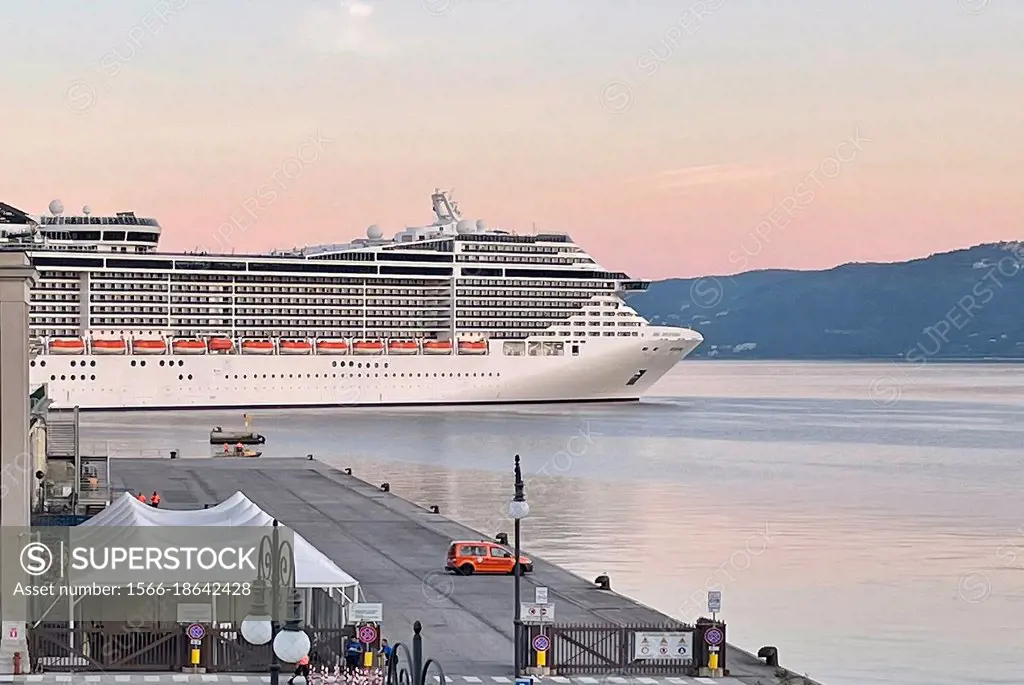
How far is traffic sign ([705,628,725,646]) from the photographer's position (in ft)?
71.9

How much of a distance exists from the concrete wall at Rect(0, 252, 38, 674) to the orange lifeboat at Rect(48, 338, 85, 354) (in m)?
85.6

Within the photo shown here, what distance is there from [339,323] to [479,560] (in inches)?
3320

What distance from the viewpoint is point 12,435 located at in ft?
68.7

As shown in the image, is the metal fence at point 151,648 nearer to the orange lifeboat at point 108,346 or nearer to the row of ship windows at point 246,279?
the orange lifeboat at point 108,346

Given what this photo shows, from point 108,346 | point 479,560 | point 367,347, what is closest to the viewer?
point 479,560

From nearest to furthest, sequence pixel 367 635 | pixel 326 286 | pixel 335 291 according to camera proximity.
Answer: pixel 367 635 → pixel 326 286 → pixel 335 291

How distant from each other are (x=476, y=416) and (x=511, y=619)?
3230 inches

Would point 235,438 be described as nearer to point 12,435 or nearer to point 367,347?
point 367,347

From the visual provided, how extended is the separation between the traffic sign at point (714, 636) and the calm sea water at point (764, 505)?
261cm

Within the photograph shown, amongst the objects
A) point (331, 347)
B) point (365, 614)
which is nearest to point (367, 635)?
point (365, 614)

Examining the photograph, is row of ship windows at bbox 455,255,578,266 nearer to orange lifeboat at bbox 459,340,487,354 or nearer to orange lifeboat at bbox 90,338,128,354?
orange lifeboat at bbox 459,340,487,354

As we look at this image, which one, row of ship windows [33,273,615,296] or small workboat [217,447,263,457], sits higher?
row of ship windows [33,273,615,296]

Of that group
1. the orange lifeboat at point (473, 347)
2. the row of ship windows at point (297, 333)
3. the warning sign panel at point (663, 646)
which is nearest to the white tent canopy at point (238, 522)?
the warning sign panel at point (663, 646)

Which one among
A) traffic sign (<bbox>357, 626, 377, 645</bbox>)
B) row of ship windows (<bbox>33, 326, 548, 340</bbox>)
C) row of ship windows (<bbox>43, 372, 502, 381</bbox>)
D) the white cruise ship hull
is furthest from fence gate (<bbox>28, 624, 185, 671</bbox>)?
row of ship windows (<bbox>33, 326, 548, 340</bbox>)
